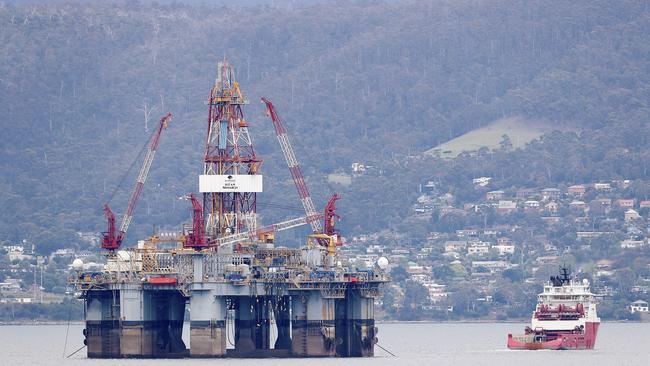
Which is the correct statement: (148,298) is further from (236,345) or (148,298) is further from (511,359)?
(511,359)

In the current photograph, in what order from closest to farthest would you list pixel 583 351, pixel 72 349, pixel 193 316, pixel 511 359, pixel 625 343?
pixel 193 316
pixel 511 359
pixel 583 351
pixel 72 349
pixel 625 343

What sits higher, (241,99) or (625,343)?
(241,99)

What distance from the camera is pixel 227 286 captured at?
126m

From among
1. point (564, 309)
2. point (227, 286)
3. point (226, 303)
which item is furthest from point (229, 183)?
point (564, 309)

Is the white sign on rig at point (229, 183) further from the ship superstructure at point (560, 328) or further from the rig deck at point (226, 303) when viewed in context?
the ship superstructure at point (560, 328)

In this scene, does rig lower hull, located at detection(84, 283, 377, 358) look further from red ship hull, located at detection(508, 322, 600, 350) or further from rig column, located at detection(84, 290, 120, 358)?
red ship hull, located at detection(508, 322, 600, 350)

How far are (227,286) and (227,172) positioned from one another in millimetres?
11377

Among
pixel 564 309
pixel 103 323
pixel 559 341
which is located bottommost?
pixel 559 341

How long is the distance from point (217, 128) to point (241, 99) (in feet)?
7.67

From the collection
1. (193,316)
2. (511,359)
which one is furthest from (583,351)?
(193,316)

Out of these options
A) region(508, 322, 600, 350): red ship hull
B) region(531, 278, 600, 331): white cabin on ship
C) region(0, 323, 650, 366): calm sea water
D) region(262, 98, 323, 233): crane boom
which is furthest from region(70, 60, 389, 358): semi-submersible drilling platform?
region(531, 278, 600, 331): white cabin on ship

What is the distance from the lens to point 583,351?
148500 mm

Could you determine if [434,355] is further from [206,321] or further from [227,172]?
[206,321]

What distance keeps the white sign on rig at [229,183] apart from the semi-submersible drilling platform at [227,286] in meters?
0.06
